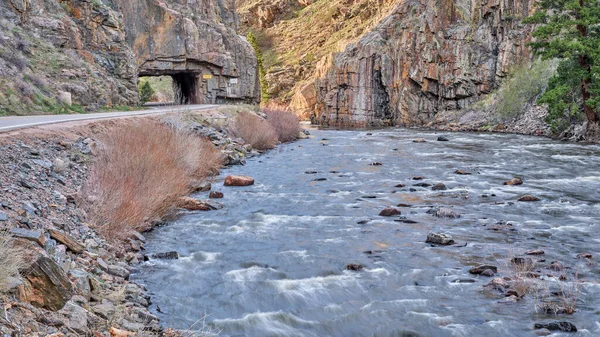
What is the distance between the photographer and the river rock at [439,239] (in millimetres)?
10844

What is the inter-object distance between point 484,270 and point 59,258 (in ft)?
22.6

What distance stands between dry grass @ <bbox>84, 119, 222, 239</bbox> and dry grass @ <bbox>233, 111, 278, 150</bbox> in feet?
36.4

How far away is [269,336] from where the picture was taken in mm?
7137

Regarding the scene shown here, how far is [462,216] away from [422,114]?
5612cm

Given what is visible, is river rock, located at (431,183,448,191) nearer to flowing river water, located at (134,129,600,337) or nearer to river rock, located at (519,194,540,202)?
flowing river water, located at (134,129,600,337)

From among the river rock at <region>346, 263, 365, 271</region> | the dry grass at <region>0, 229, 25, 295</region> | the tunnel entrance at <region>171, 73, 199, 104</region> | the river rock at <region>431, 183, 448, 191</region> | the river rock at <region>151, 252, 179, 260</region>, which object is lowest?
the river rock at <region>346, 263, 365, 271</region>

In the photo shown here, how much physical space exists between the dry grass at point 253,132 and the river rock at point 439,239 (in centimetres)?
2066

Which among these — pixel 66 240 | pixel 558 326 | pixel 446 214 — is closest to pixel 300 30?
pixel 446 214

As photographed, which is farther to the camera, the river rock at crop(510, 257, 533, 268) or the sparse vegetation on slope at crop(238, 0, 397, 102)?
the sparse vegetation on slope at crop(238, 0, 397, 102)

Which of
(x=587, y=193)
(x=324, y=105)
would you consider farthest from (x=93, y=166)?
(x=324, y=105)

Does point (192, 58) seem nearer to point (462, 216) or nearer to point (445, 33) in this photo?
point (445, 33)

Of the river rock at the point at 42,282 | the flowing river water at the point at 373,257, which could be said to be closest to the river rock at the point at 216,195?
the flowing river water at the point at 373,257

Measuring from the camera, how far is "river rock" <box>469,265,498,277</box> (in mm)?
8984

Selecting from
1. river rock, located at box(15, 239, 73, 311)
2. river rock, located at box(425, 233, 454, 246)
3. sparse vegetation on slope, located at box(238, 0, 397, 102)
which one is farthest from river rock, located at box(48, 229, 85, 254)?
sparse vegetation on slope, located at box(238, 0, 397, 102)
